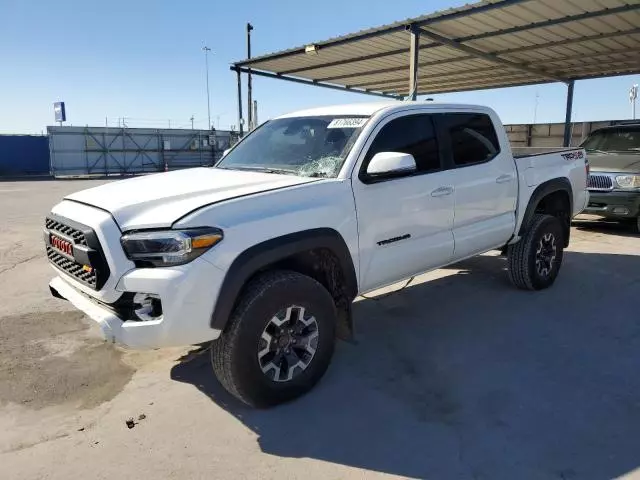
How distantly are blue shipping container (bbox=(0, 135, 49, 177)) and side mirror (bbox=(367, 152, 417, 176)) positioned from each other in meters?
30.8

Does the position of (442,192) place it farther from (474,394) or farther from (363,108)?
(474,394)

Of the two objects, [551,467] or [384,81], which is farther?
[384,81]

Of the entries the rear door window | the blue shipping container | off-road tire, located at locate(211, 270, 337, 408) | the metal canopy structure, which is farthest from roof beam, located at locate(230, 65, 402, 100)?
the blue shipping container

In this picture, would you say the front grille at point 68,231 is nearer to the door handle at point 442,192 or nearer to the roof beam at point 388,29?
the door handle at point 442,192

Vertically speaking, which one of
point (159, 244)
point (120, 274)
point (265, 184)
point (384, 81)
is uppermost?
point (384, 81)

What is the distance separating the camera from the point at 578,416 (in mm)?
3127

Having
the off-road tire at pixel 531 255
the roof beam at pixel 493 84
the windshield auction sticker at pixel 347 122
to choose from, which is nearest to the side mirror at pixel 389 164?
the windshield auction sticker at pixel 347 122

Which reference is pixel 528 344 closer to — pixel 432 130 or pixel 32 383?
pixel 432 130

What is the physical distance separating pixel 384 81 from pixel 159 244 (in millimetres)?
14364

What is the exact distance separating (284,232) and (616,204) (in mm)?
7518

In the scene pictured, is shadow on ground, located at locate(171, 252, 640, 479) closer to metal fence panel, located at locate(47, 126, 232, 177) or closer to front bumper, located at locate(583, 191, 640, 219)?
front bumper, located at locate(583, 191, 640, 219)

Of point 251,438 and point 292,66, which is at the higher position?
point 292,66

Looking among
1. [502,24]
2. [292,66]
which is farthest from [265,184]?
[292,66]

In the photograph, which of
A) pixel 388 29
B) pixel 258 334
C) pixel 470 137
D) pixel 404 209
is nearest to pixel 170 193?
pixel 258 334
